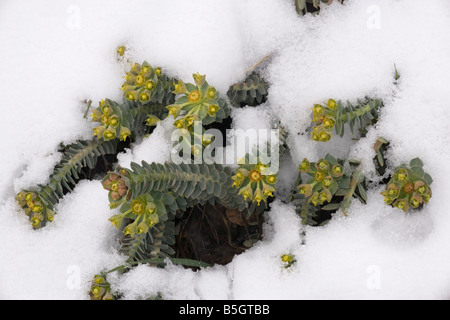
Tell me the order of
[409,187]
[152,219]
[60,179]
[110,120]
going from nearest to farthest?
[409,187]
[152,219]
[110,120]
[60,179]

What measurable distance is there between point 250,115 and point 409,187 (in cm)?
91

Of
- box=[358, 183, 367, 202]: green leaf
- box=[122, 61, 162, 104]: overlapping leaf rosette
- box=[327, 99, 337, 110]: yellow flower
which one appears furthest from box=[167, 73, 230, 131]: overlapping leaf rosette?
box=[358, 183, 367, 202]: green leaf

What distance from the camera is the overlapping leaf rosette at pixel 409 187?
220 cm

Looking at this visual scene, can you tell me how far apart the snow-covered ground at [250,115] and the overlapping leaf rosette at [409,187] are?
0.14 meters

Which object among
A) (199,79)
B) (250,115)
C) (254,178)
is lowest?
(254,178)

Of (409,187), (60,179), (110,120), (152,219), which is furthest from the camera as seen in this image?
(60,179)

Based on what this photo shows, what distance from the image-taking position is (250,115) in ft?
8.54

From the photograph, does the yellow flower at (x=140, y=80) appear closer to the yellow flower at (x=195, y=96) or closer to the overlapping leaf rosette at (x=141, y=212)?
the yellow flower at (x=195, y=96)

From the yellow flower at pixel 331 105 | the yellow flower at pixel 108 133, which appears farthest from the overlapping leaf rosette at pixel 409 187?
the yellow flower at pixel 108 133

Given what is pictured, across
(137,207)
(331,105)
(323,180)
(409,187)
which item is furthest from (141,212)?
(409,187)

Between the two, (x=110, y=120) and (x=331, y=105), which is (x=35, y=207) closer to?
Answer: (x=110, y=120)

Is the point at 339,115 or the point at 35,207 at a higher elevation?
the point at 339,115

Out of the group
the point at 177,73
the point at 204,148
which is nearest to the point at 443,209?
the point at 204,148

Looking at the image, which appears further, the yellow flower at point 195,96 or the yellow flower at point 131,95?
the yellow flower at point 131,95
